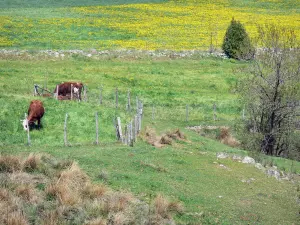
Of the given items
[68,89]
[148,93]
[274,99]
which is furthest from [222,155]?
[148,93]

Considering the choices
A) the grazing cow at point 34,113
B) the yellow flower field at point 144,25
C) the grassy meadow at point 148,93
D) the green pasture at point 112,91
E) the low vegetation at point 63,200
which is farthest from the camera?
the yellow flower field at point 144,25

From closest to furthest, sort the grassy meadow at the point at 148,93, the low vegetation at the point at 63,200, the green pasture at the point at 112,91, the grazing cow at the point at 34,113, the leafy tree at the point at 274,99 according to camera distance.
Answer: the low vegetation at the point at 63,200
the grassy meadow at the point at 148,93
the grazing cow at the point at 34,113
the green pasture at the point at 112,91
the leafy tree at the point at 274,99

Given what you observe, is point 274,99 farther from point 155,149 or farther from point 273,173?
point 155,149

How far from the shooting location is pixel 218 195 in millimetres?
18953

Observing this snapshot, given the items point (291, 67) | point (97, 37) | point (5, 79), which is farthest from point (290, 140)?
point (97, 37)

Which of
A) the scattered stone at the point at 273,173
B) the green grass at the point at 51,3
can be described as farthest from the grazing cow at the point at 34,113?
the green grass at the point at 51,3

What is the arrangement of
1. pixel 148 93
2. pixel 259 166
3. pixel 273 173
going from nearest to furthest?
pixel 273 173 → pixel 259 166 → pixel 148 93

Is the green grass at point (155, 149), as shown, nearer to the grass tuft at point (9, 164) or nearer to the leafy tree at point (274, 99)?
the grass tuft at point (9, 164)

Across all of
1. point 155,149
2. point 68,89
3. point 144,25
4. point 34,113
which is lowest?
point 155,149

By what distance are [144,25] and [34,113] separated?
5047 centimetres

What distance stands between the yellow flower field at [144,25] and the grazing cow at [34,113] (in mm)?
34266

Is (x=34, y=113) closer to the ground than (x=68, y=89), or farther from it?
farther from it

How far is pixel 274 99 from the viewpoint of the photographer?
3038 centimetres

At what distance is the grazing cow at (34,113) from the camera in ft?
86.0
